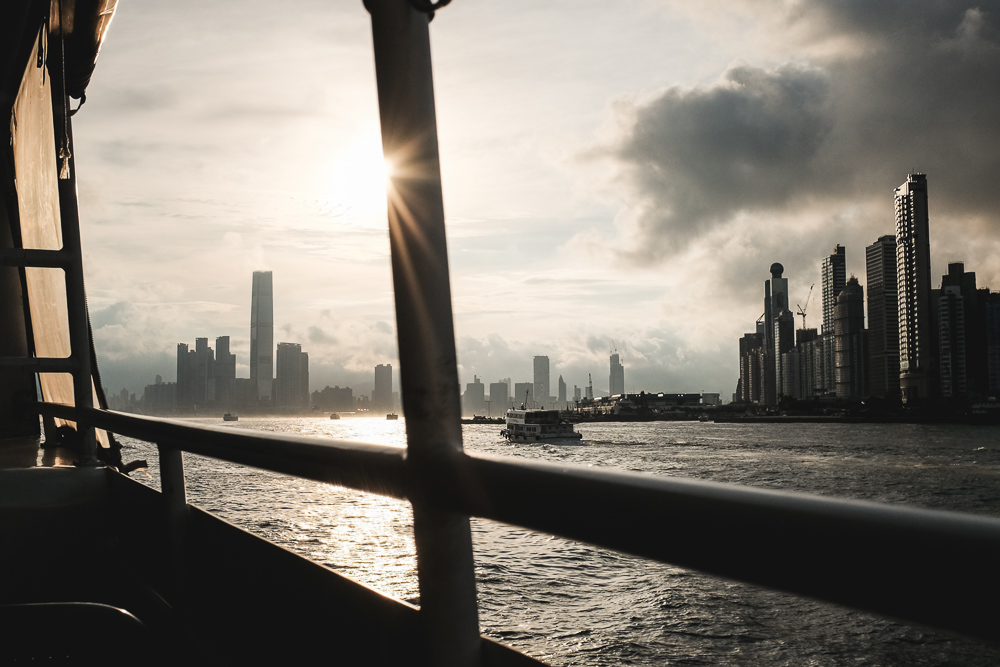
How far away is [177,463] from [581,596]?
91.5 feet

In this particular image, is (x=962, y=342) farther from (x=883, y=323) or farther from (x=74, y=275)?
(x=74, y=275)

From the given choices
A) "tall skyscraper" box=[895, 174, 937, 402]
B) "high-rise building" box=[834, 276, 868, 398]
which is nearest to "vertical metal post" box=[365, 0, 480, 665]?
"tall skyscraper" box=[895, 174, 937, 402]

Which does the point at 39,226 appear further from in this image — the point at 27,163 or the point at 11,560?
the point at 11,560

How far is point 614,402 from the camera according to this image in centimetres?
12481

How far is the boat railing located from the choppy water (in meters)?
0.03

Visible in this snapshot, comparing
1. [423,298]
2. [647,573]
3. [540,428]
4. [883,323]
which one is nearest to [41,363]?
[423,298]

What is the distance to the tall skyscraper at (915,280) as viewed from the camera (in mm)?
46156

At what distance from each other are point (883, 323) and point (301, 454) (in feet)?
408

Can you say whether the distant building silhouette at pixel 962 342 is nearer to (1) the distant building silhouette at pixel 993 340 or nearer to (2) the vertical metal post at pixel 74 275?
(1) the distant building silhouette at pixel 993 340

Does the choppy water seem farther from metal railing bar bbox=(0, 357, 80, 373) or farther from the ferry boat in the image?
the ferry boat

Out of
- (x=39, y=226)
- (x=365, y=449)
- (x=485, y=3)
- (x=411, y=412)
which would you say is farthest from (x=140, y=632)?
(x=39, y=226)

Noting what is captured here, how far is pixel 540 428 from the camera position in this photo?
66.4m

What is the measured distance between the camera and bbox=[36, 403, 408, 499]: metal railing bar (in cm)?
100

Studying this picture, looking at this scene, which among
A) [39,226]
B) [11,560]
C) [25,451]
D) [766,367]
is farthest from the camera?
[766,367]
